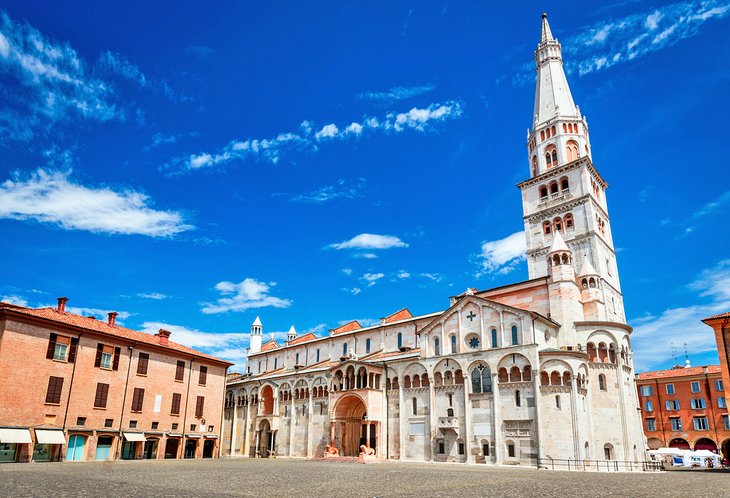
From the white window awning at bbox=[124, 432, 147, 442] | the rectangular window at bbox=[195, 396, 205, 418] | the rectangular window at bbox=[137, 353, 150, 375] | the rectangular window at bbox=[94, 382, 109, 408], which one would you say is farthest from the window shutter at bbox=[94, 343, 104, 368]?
the rectangular window at bbox=[195, 396, 205, 418]

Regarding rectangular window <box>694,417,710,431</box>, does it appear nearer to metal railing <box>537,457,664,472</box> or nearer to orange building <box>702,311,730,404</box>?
metal railing <box>537,457,664,472</box>

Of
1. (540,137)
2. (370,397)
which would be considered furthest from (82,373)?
(540,137)

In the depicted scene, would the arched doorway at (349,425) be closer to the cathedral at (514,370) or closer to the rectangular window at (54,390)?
the cathedral at (514,370)

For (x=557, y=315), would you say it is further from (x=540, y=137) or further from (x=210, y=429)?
(x=210, y=429)

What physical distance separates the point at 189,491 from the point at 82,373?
90.3 ft

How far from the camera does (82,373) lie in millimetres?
38375

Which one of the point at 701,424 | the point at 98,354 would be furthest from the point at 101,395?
the point at 701,424

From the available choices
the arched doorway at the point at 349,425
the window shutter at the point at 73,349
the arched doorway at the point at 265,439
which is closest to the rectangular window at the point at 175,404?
the window shutter at the point at 73,349

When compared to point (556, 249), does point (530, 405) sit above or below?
below

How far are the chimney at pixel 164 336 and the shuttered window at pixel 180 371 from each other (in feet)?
7.76

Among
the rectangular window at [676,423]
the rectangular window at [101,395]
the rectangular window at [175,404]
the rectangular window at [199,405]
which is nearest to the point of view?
the rectangular window at [101,395]

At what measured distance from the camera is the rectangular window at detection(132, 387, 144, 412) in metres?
41.8

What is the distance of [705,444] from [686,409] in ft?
13.4

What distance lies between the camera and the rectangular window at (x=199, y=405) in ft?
158
